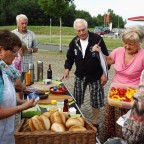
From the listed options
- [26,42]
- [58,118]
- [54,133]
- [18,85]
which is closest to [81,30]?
[18,85]

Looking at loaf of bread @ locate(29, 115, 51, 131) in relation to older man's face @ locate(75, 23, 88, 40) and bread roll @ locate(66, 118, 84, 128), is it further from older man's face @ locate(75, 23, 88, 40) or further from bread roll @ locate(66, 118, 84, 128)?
older man's face @ locate(75, 23, 88, 40)

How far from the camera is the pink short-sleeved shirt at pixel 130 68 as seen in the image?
8.95 feet

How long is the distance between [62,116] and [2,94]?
23.9 inches

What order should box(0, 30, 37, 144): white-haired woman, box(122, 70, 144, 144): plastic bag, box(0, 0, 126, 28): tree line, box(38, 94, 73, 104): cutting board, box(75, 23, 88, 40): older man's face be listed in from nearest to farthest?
box(122, 70, 144, 144): plastic bag < box(0, 30, 37, 144): white-haired woman < box(38, 94, 73, 104): cutting board < box(75, 23, 88, 40): older man's face < box(0, 0, 126, 28): tree line

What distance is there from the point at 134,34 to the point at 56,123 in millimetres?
1426

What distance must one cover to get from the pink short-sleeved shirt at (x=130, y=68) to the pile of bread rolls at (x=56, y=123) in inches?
42.7

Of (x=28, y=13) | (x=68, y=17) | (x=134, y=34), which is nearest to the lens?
(x=134, y=34)

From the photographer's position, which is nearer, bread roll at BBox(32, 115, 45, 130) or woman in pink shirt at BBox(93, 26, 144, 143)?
bread roll at BBox(32, 115, 45, 130)

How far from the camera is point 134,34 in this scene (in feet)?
8.48

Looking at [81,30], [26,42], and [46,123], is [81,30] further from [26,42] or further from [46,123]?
[46,123]

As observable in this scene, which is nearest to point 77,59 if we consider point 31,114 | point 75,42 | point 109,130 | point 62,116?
point 75,42

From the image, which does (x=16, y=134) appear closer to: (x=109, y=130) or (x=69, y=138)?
(x=69, y=138)

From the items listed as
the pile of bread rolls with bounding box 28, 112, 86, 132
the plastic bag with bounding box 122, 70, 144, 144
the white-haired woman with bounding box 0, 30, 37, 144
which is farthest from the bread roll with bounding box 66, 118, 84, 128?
the plastic bag with bounding box 122, 70, 144, 144

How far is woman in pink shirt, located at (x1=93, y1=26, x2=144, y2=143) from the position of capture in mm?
Answer: 2613
